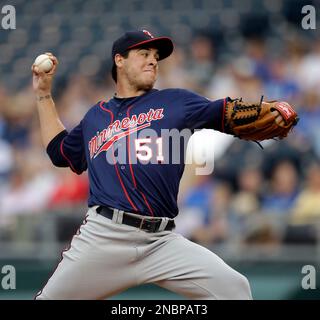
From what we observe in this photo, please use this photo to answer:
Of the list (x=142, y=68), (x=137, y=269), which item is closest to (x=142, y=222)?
(x=137, y=269)

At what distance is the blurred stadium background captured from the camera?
7137mm

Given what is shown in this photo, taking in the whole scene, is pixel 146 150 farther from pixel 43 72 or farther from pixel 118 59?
pixel 43 72

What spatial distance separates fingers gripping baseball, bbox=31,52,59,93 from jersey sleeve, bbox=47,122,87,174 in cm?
28

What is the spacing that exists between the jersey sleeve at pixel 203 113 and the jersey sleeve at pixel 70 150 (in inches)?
27.3

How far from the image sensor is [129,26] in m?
11.1

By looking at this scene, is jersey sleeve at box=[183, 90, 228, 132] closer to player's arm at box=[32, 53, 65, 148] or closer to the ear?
the ear

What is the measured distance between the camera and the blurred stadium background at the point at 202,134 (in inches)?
281

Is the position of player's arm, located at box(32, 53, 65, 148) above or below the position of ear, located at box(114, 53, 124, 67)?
below

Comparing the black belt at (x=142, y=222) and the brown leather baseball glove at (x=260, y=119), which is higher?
the brown leather baseball glove at (x=260, y=119)

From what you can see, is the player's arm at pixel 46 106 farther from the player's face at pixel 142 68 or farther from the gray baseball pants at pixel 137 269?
the gray baseball pants at pixel 137 269

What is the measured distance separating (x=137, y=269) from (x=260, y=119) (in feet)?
3.08

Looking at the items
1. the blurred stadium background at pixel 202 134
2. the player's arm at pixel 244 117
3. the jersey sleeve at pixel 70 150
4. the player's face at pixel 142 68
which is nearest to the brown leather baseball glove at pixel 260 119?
the player's arm at pixel 244 117

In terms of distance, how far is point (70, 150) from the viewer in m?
4.94

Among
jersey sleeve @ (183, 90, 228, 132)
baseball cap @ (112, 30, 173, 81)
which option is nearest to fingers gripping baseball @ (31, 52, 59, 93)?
baseball cap @ (112, 30, 173, 81)
